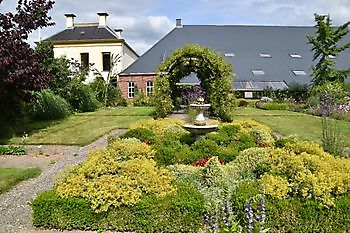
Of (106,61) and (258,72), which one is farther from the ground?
(106,61)

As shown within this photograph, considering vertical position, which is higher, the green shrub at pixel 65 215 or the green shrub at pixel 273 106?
the green shrub at pixel 273 106

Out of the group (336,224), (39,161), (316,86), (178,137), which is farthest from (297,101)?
(336,224)

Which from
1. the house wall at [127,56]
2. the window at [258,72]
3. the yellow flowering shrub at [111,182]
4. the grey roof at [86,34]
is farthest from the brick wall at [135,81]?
the yellow flowering shrub at [111,182]

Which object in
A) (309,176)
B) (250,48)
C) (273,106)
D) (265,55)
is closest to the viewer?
(309,176)

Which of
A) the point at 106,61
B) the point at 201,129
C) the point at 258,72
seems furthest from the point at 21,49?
the point at 106,61

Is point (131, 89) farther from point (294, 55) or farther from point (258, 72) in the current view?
point (294, 55)

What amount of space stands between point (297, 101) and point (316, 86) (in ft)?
9.16

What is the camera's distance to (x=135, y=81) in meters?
30.7

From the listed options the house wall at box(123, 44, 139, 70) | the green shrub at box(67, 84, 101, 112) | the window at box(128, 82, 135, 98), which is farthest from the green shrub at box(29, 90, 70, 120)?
the house wall at box(123, 44, 139, 70)

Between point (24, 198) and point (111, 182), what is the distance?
6.17ft

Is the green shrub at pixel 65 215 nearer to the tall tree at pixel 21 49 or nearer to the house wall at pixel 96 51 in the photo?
the tall tree at pixel 21 49

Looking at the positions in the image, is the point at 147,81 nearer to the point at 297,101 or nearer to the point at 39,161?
the point at 297,101

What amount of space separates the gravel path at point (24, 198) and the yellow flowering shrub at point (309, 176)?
309 cm

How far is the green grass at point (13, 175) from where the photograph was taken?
672 centimetres
